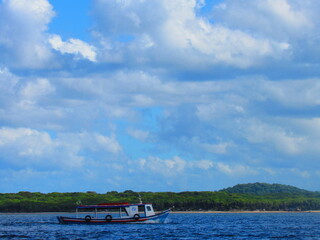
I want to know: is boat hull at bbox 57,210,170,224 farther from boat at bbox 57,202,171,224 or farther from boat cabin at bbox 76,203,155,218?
boat cabin at bbox 76,203,155,218

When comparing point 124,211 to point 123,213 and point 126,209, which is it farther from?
point 126,209

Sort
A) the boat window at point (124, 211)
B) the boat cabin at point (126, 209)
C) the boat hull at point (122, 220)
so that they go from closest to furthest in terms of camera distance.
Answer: the boat cabin at point (126, 209), the boat hull at point (122, 220), the boat window at point (124, 211)

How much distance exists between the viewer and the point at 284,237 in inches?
3674

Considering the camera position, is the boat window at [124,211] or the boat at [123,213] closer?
the boat at [123,213]

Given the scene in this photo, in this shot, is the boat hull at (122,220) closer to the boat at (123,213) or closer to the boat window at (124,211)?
the boat at (123,213)

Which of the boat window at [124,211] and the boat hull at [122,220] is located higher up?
the boat window at [124,211]

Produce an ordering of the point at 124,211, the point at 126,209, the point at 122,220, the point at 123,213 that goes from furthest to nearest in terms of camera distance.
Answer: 1. the point at 123,213
2. the point at 124,211
3. the point at 122,220
4. the point at 126,209

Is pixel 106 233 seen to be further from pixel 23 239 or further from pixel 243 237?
pixel 243 237

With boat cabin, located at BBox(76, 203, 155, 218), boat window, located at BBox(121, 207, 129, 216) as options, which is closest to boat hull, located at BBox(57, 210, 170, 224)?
boat cabin, located at BBox(76, 203, 155, 218)

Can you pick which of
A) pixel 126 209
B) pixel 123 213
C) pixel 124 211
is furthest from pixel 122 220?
pixel 126 209

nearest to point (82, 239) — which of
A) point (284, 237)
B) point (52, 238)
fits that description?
point (52, 238)

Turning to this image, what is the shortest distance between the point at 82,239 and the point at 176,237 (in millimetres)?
16994

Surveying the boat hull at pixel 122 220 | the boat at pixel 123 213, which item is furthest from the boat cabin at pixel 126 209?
the boat hull at pixel 122 220

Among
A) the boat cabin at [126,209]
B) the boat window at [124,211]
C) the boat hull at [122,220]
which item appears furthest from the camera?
the boat window at [124,211]
